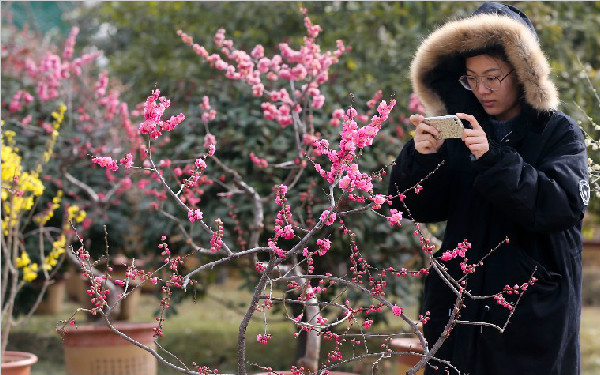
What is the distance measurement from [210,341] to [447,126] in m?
5.70

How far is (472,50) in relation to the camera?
8.64 feet

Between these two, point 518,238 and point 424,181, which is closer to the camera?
point 518,238

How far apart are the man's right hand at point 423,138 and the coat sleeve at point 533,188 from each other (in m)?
0.18

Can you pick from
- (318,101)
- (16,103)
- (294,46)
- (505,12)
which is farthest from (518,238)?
(294,46)

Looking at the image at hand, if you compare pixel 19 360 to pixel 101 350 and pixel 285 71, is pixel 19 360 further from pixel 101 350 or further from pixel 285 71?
pixel 285 71

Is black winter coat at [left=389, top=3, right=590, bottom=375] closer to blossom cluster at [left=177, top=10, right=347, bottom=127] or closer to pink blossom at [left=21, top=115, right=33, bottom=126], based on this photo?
blossom cluster at [left=177, top=10, right=347, bottom=127]

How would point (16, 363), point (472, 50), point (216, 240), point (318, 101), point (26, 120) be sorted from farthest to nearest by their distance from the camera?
point (26, 120), point (318, 101), point (16, 363), point (472, 50), point (216, 240)

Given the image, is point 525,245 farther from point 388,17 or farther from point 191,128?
point 388,17

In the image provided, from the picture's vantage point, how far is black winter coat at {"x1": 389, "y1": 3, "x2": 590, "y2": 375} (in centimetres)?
230

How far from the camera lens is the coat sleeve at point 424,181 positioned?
2521 millimetres

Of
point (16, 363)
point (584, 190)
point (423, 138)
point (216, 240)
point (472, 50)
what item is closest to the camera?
point (216, 240)

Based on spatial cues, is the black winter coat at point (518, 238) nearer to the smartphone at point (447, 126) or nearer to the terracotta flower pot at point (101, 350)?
the smartphone at point (447, 126)

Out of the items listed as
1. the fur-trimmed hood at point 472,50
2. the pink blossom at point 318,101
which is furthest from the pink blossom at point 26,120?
the fur-trimmed hood at point 472,50

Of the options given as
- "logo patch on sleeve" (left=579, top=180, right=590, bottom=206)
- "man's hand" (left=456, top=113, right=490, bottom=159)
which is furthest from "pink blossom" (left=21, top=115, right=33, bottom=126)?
"logo patch on sleeve" (left=579, top=180, right=590, bottom=206)
